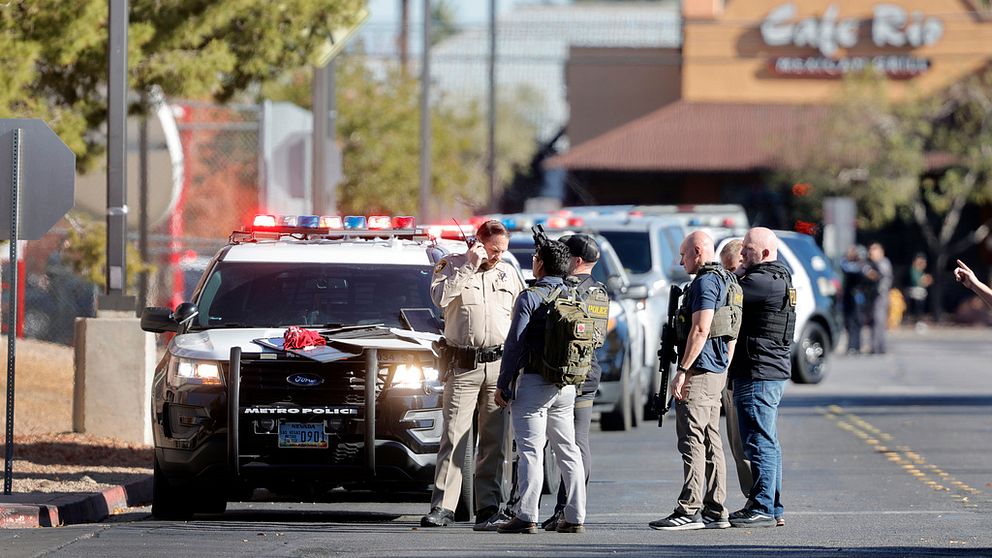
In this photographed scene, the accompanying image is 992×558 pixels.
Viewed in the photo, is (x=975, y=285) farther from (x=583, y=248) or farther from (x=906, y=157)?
(x=906, y=157)

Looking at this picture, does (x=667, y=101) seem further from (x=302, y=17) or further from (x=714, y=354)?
(x=714, y=354)

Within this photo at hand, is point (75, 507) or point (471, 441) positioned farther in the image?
point (75, 507)

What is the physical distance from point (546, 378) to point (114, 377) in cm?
568

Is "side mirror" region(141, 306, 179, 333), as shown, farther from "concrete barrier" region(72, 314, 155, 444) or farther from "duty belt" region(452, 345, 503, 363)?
"concrete barrier" region(72, 314, 155, 444)

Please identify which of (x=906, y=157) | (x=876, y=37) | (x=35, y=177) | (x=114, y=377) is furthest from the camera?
(x=876, y=37)

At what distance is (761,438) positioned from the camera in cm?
1103

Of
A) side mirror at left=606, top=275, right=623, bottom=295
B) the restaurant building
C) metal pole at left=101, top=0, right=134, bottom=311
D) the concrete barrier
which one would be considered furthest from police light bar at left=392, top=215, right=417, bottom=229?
the restaurant building

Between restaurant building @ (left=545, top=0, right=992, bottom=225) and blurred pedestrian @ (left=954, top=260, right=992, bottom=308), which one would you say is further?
restaurant building @ (left=545, top=0, right=992, bottom=225)

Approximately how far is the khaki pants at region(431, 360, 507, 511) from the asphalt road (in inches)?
10.4

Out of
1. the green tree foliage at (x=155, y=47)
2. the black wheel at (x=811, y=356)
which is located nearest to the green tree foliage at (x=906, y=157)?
the black wheel at (x=811, y=356)

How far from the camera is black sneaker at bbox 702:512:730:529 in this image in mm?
10969

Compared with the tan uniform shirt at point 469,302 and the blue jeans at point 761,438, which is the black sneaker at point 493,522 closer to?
the tan uniform shirt at point 469,302

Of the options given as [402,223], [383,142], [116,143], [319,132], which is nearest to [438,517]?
[402,223]

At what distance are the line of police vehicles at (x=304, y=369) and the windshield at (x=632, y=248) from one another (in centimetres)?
670
